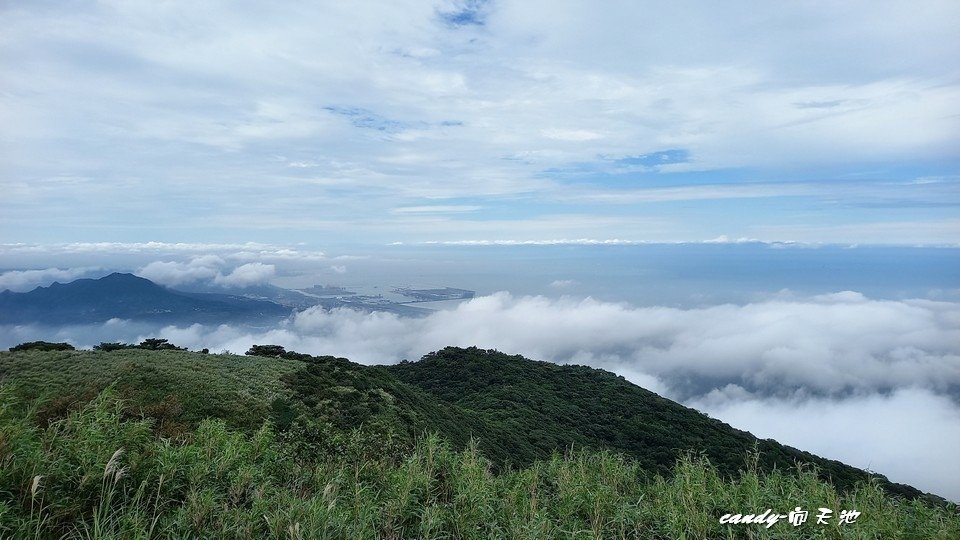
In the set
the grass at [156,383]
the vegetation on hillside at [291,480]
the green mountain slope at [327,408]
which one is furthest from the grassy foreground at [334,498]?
the grass at [156,383]

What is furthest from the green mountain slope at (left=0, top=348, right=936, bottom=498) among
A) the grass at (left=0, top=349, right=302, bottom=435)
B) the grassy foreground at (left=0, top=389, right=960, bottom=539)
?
the grassy foreground at (left=0, top=389, right=960, bottom=539)

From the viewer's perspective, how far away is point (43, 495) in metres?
7.09

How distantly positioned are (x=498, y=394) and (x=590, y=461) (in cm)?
4053

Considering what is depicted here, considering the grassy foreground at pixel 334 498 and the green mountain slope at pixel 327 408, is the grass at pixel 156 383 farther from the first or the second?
the grassy foreground at pixel 334 498

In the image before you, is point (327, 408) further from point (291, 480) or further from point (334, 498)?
point (334, 498)

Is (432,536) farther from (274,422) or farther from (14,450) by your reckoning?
(274,422)

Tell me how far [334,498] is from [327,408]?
12713 millimetres

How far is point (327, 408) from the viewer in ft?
69.5

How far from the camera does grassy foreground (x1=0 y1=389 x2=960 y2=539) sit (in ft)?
24.1

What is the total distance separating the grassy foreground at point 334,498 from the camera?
7.33 metres

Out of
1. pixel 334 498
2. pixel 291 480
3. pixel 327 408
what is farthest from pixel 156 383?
pixel 334 498

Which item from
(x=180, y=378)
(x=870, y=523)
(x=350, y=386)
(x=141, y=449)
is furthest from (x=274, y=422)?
(x=870, y=523)

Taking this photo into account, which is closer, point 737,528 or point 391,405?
point 737,528

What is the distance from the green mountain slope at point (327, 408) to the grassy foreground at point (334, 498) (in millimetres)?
2202
